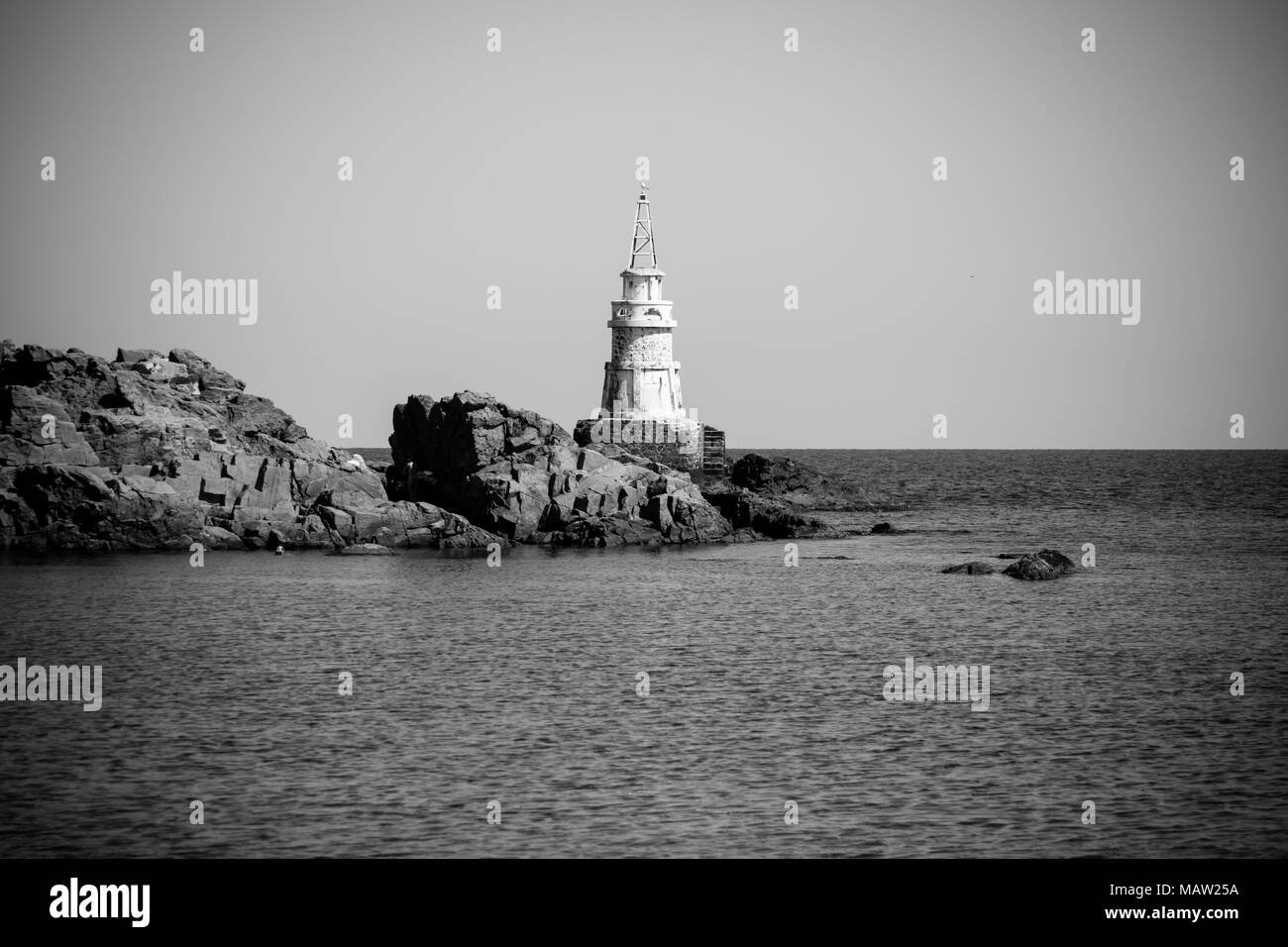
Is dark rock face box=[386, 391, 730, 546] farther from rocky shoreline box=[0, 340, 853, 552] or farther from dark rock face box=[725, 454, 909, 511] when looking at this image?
dark rock face box=[725, 454, 909, 511]

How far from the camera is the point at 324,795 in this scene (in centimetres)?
2748

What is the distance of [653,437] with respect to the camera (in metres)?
106

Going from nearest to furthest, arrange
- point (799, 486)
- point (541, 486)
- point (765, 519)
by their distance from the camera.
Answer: point (541, 486)
point (765, 519)
point (799, 486)

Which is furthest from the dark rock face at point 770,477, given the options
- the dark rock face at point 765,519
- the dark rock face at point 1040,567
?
the dark rock face at point 1040,567

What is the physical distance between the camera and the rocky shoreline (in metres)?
69.4

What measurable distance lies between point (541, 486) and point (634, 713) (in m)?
43.7

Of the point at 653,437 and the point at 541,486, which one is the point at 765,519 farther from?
the point at 653,437

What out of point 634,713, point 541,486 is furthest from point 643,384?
→ point 634,713

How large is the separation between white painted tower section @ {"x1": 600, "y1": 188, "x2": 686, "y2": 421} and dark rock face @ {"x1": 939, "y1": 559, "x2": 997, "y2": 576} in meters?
43.6

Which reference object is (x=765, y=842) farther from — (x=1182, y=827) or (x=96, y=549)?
(x=96, y=549)

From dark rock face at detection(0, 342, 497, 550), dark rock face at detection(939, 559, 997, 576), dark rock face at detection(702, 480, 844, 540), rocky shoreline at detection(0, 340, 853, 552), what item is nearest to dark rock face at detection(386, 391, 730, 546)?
rocky shoreline at detection(0, 340, 853, 552)

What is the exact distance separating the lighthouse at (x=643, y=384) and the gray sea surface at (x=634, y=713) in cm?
3847
